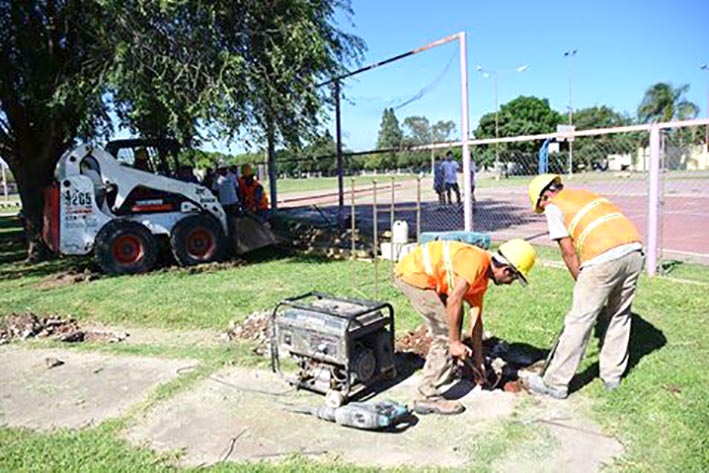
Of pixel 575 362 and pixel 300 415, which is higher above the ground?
pixel 575 362

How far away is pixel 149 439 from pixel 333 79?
8.77 metres

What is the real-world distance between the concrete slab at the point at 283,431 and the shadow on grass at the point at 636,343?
0.65 m

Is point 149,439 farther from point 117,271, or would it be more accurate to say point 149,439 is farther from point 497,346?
point 117,271

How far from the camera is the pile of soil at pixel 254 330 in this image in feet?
20.7

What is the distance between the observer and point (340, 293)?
811cm

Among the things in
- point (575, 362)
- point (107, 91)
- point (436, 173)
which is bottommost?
point (575, 362)

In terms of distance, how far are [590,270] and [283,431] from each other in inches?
96.9

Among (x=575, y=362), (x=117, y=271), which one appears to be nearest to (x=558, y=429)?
(x=575, y=362)

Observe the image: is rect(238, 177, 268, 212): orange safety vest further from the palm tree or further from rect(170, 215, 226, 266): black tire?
the palm tree

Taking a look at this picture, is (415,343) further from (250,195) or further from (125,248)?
(250,195)

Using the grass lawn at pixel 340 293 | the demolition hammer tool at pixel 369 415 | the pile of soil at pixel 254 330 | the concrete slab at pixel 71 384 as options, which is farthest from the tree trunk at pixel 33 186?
the demolition hammer tool at pixel 369 415

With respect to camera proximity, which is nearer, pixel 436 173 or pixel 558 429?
pixel 558 429

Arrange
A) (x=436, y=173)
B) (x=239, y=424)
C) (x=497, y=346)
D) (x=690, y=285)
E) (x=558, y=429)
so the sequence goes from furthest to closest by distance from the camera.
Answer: (x=436, y=173) < (x=690, y=285) < (x=497, y=346) < (x=239, y=424) < (x=558, y=429)

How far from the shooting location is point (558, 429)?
4.11 m
